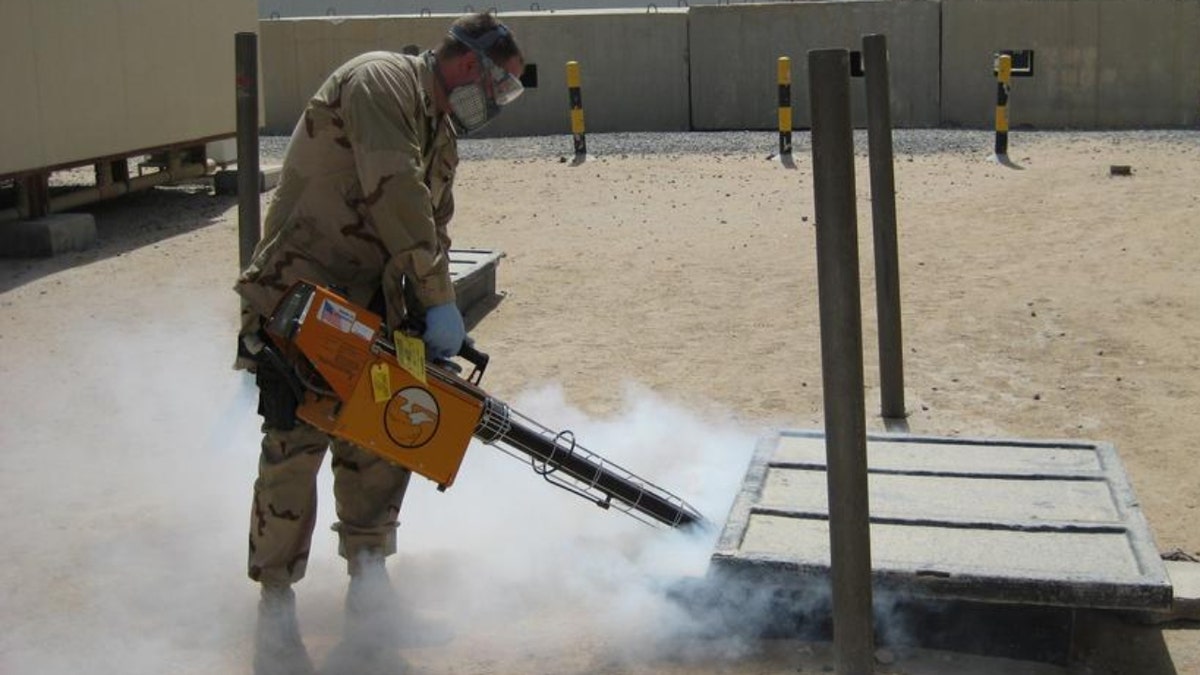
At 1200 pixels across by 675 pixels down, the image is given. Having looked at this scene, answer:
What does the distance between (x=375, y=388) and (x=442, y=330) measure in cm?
24

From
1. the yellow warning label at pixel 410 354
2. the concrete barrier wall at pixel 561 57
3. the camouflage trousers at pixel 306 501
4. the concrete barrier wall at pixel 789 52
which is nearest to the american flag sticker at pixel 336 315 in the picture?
the yellow warning label at pixel 410 354

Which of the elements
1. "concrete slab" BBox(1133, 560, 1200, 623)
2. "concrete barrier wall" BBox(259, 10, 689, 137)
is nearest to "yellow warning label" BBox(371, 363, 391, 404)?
"concrete slab" BBox(1133, 560, 1200, 623)

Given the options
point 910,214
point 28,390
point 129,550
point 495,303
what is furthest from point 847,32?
point 129,550

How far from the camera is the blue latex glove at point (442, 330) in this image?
Answer: 11.9ft

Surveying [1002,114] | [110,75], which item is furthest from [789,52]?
[110,75]

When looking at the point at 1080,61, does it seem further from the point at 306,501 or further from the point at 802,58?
the point at 306,501

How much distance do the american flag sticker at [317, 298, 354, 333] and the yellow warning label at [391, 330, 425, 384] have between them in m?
0.12

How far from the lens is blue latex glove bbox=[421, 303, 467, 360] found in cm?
364

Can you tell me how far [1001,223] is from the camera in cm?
986

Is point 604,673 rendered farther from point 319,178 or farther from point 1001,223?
point 1001,223

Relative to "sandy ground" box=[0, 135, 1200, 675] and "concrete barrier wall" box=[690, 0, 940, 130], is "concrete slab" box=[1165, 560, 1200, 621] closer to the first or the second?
"sandy ground" box=[0, 135, 1200, 675]

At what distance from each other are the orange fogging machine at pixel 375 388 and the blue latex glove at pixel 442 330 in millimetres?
49

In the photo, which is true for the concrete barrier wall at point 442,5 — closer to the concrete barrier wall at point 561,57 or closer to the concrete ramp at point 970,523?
the concrete barrier wall at point 561,57

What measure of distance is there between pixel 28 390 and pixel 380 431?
3597 mm
